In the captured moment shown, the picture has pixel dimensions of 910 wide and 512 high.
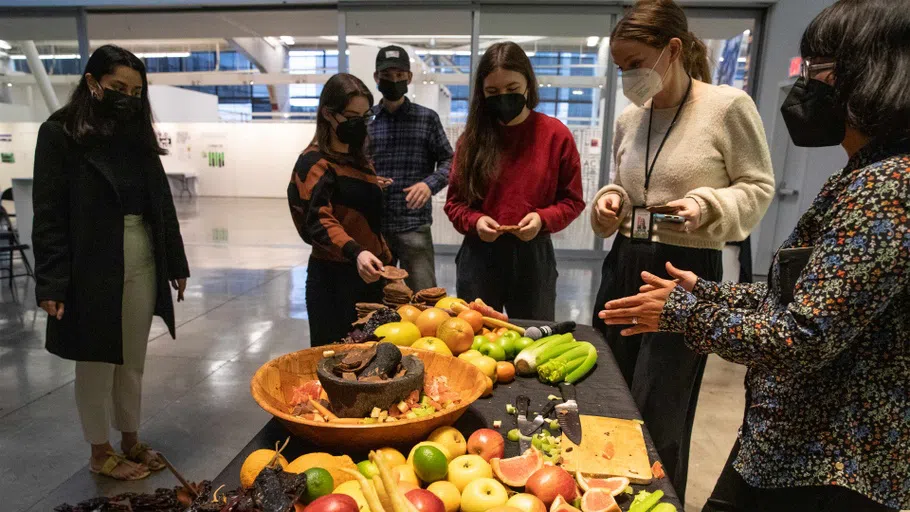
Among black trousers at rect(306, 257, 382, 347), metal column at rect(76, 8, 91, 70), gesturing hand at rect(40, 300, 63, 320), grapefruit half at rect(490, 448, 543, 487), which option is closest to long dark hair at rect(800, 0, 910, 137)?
grapefruit half at rect(490, 448, 543, 487)

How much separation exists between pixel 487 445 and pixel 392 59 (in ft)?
8.33

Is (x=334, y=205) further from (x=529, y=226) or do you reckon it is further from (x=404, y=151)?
(x=404, y=151)

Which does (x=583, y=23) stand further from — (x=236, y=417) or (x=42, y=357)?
(x=42, y=357)

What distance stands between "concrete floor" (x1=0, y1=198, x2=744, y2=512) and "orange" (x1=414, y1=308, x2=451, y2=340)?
1.58 m

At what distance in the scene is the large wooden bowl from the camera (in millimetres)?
1103

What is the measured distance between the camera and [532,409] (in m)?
1.45

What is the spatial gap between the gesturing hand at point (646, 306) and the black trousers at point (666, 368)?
2.08 ft

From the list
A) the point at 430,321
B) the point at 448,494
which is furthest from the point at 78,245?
the point at 448,494

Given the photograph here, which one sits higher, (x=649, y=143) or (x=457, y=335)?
(x=649, y=143)

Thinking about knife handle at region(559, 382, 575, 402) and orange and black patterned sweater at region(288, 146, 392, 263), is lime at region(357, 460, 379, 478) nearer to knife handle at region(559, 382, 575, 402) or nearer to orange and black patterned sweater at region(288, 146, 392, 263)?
knife handle at region(559, 382, 575, 402)

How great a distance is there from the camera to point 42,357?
13.4ft

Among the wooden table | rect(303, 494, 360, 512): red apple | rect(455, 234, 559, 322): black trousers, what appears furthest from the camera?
rect(455, 234, 559, 322): black trousers

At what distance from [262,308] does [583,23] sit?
215 inches

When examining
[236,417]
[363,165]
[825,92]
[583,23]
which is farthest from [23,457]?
[583,23]
